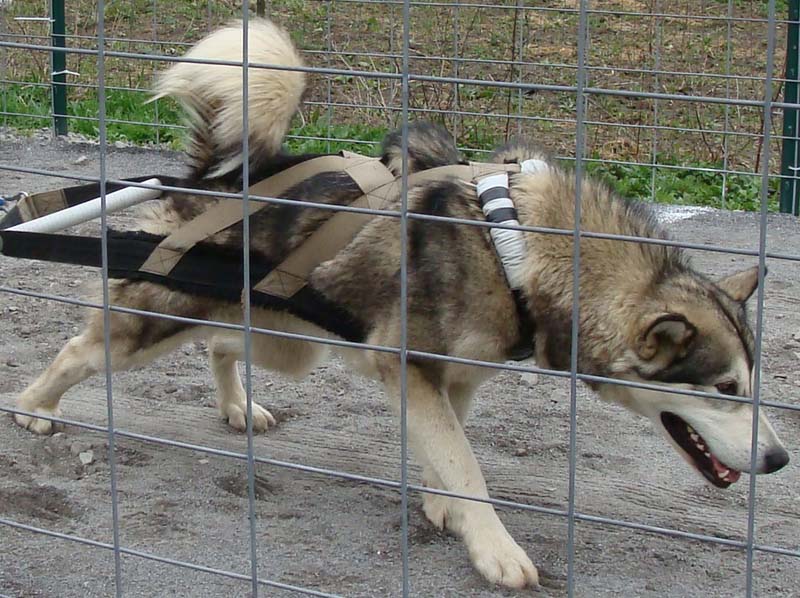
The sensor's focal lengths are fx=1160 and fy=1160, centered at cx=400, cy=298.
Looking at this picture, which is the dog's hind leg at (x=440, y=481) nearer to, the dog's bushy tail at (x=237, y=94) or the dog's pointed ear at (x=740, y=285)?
the dog's pointed ear at (x=740, y=285)

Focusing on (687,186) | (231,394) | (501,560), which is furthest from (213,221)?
(687,186)

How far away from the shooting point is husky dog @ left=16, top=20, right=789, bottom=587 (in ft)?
9.70

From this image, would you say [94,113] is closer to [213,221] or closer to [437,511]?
[213,221]

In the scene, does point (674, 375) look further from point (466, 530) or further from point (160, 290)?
point (160, 290)

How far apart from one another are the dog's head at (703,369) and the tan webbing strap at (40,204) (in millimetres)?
1641

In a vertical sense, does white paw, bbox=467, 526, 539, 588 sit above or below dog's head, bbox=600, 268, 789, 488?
below

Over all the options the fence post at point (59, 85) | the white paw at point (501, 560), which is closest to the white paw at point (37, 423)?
the white paw at point (501, 560)

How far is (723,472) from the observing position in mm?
3051

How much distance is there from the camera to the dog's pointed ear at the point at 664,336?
9.28ft

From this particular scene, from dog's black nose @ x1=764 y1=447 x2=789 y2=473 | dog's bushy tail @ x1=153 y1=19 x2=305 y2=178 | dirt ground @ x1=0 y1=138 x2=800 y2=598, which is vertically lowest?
dirt ground @ x1=0 y1=138 x2=800 y2=598

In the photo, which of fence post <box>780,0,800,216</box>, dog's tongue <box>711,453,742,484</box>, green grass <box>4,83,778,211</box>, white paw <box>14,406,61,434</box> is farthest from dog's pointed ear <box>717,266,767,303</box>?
fence post <box>780,0,800,216</box>

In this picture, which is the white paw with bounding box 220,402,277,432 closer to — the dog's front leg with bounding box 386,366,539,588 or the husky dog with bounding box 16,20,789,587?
the husky dog with bounding box 16,20,789,587

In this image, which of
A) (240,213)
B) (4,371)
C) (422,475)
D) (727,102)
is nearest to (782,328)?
(422,475)

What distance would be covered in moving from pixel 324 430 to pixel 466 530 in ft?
3.40
